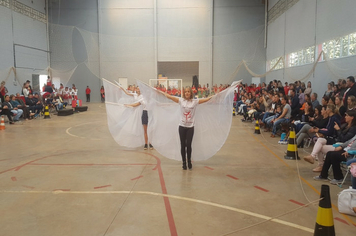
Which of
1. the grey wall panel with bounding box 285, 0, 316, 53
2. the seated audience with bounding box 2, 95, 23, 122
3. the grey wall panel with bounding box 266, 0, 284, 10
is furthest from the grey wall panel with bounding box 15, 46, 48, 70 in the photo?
the grey wall panel with bounding box 266, 0, 284, 10

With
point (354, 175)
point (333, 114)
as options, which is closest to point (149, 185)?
point (354, 175)

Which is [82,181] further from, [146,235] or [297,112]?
[297,112]

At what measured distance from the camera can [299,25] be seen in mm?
17328

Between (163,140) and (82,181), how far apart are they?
6.39 ft

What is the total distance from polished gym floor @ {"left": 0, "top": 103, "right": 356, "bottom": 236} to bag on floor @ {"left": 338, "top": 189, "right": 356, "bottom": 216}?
12 cm

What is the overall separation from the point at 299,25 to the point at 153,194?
16.2m

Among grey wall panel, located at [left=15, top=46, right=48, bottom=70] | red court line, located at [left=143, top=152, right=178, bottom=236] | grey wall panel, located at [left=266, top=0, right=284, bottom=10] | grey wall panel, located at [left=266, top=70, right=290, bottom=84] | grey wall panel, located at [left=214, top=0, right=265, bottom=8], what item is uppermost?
grey wall panel, located at [left=214, top=0, right=265, bottom=8]

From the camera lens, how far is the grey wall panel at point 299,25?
51.0 feet

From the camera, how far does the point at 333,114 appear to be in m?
6.51

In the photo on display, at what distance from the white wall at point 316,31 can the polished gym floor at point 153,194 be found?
22.4 feet

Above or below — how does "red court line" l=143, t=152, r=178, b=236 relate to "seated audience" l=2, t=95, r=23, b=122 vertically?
below

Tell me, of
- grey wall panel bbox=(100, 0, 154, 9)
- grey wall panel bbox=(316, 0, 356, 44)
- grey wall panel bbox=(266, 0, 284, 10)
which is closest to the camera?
grey wall panel bbox=(316, 0, 356, 44)

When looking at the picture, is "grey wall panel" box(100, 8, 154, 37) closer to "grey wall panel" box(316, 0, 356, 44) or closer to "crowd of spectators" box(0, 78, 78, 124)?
"crowd of spectators" box(0, 78, 78, 124)

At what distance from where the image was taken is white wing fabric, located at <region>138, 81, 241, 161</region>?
651 centimetres
